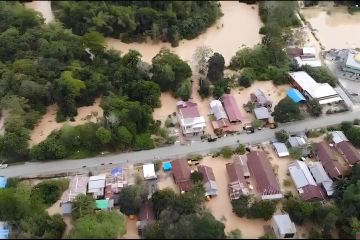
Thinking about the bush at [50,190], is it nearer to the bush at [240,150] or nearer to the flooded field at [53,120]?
the flooded field at [53,120]

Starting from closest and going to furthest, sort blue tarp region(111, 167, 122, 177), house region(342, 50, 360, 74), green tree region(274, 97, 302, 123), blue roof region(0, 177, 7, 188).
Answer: blue roof region(0, 177, 7, 188)
blue tarp region(111, 167, 122, 177)
green tree region(274, 97, 302, 123)
house region(342, 50, 360, 74)

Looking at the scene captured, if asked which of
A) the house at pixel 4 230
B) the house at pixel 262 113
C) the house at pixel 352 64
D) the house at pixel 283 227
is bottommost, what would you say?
the house at pixel 283 227

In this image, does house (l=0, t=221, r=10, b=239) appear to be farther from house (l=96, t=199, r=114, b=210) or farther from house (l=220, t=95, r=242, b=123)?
house (l=220, t=95, r=242, b=123)

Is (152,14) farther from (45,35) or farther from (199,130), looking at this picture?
(199,130)

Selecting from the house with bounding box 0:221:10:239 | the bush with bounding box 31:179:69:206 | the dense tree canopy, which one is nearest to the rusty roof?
the bush with bounding box 31:179:69:206

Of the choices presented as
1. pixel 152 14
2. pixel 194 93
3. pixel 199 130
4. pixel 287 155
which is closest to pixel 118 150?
pixel 199 130

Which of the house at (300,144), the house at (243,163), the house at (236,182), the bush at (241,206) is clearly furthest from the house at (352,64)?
the bush at (241,206)
